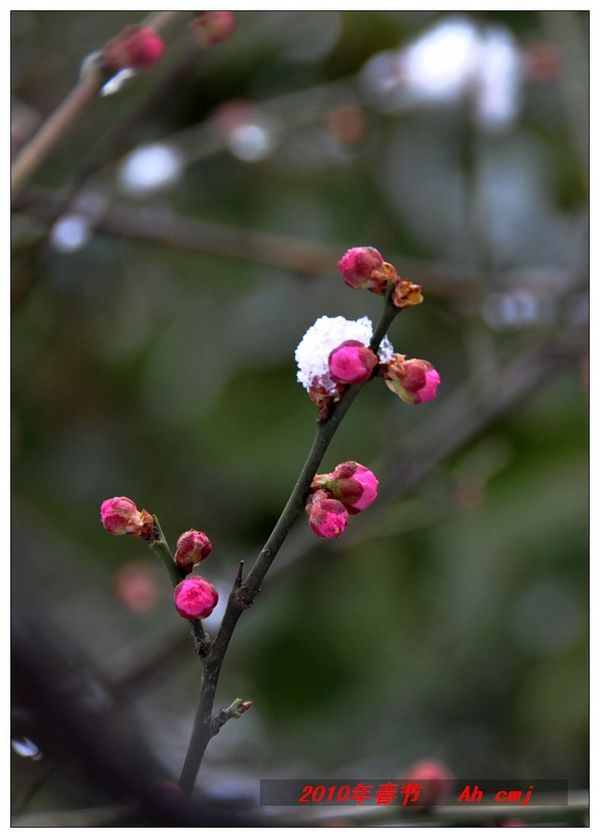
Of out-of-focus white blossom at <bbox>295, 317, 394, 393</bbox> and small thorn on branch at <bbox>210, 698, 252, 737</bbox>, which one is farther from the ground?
Result: out-of-focus white blossom at <bbox>295, 317, 394, 393</bbox>

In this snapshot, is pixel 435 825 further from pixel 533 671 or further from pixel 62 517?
pixel 62 517

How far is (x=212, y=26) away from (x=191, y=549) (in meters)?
0.60

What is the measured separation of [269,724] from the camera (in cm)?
170

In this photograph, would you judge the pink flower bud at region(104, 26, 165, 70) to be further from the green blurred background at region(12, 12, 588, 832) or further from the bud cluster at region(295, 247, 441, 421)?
the bud cluster at region(295, 247, 441, 421)

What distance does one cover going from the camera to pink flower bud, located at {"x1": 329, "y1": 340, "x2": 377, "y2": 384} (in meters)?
0.49

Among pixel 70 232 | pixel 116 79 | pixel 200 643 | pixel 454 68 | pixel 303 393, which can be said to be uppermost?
pixel 116 79

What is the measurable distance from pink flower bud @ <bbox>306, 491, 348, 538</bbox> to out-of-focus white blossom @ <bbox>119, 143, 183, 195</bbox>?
3.55 feet

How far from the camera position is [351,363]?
487mm

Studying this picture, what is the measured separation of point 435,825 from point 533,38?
1.55m

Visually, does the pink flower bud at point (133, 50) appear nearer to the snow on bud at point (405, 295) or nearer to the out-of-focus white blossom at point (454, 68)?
the snow on bud at point (405, 295)

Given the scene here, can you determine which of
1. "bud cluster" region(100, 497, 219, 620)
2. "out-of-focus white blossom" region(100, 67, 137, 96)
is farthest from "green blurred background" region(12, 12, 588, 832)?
"bud cluster" region(100, 497, 219, 620)

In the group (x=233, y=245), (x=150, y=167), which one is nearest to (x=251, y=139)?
(x=150, y=167)

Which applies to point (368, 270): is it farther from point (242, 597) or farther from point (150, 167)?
point (150, 167)
